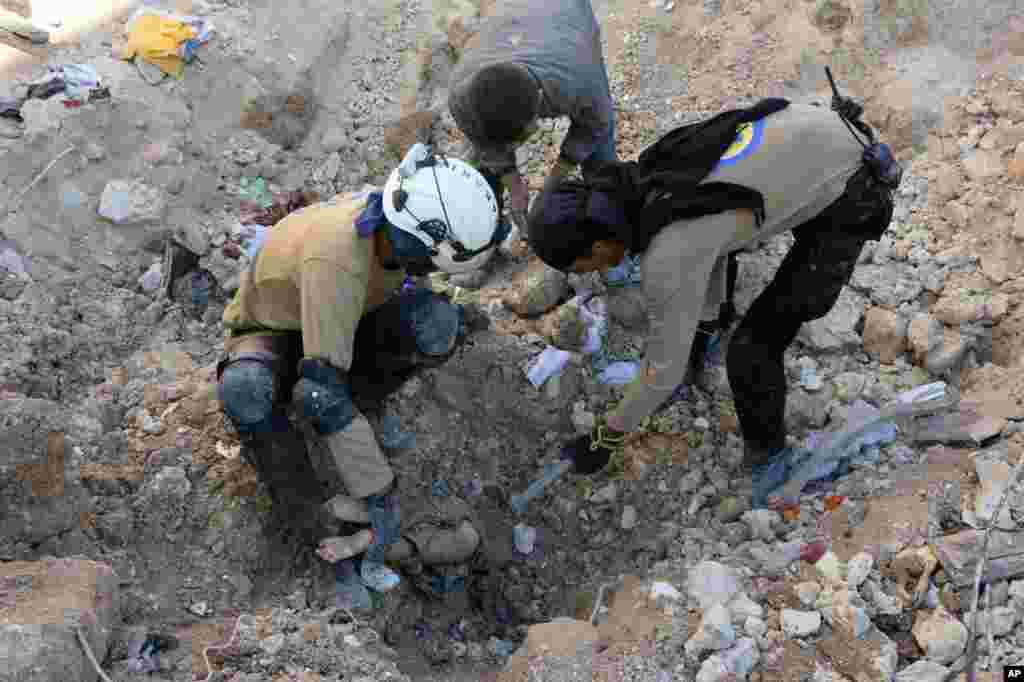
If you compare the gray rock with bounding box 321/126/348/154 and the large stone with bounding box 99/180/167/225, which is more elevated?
the large stone with bounding box 99/180/167/225

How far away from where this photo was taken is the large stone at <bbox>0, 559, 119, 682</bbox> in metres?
2.56

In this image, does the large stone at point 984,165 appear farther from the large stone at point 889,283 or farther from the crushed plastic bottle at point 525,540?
the crushed plastic bottle at point 525,540

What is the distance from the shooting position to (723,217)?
3076 millimetres

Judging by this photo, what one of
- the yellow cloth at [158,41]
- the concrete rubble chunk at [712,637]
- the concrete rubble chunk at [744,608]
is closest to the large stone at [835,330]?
the concrete rubble chunk at [744,608]

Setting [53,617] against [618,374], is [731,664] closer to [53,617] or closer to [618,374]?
[618,374]

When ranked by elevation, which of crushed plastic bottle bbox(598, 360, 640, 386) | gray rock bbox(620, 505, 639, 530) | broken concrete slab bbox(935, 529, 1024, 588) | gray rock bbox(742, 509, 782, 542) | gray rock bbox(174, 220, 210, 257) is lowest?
gray rock bbox(620, 505, 639, 530)

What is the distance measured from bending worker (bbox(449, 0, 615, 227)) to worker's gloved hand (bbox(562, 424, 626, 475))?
1245 mm

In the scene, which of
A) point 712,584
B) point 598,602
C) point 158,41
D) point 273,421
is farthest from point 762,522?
point 158,41

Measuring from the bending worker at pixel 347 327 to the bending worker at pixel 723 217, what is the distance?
0.35m

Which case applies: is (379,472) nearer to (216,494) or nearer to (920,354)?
(216,494)

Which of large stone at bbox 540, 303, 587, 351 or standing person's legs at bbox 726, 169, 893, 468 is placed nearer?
standing person's legs at bbox 726, 169, 893, 468

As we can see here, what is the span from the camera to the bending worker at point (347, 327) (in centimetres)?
317

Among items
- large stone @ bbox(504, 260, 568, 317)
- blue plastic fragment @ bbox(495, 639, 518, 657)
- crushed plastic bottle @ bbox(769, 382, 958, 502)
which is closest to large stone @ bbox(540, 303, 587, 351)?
large stone @ bbox(504, 260, 568, 317)

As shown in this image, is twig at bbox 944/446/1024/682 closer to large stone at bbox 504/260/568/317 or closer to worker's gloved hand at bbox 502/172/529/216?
large stone at bbox 504/260/568/317
